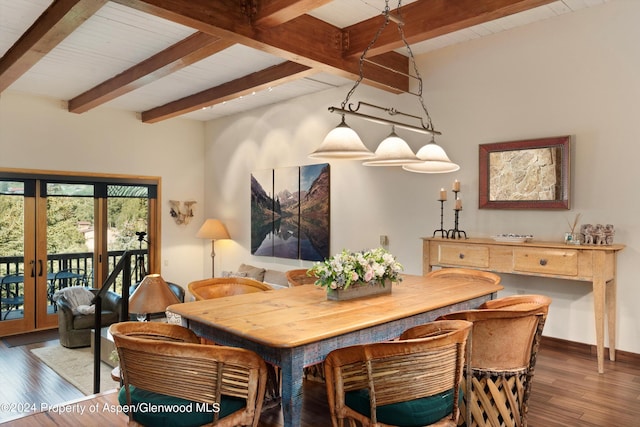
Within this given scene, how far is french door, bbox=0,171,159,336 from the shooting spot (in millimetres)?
6027

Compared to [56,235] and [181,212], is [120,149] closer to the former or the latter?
[181,212]

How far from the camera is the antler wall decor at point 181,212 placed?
7516 millimetres

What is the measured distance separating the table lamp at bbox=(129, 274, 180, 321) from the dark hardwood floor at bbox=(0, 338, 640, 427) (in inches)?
39.2

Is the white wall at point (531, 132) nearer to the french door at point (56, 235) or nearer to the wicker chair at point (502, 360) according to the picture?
the wicker chair at point (502, 360)

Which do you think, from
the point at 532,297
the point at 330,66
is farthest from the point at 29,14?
the point at 532,297

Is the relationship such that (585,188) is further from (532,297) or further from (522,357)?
(522,357)

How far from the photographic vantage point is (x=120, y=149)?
6.93 metres

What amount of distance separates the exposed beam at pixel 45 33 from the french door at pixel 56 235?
6.35 ft

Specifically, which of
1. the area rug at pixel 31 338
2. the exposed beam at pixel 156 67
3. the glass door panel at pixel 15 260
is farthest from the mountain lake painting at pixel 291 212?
the glass door panel at pixel 15 260

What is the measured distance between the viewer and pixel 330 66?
4086 millimetres

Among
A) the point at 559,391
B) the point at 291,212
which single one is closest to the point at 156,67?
the point at 291,212

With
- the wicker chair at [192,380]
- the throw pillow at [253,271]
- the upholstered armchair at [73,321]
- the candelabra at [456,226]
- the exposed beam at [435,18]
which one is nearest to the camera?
the wicker chair at [192,380]

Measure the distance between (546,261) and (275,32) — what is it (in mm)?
2810

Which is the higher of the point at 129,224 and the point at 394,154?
the point at 394,154
